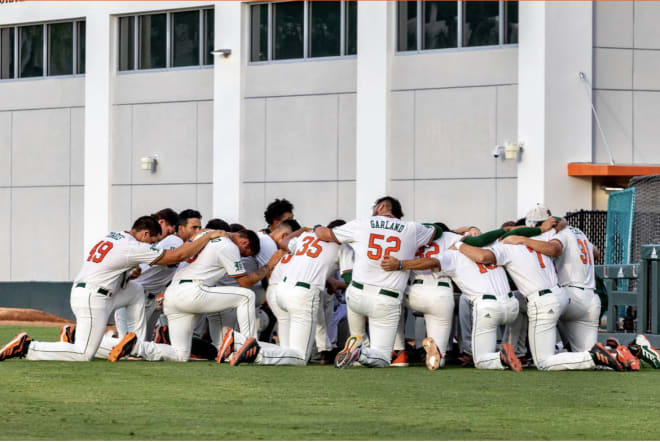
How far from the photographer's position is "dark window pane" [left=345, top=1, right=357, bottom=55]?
92.8 feet

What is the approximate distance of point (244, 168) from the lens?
29500mm

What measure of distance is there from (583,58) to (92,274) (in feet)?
51.1

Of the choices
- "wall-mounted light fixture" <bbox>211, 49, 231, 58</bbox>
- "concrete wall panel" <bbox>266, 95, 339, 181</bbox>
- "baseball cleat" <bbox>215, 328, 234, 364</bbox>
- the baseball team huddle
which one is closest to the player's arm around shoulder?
the baseball team huddle

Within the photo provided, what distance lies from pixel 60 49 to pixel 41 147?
2714 millimetres

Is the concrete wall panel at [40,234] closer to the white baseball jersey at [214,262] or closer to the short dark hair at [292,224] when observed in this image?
the short dark hair at [292,224]

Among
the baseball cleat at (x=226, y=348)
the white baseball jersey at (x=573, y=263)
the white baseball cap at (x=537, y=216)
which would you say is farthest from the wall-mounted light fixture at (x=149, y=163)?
the white baseball jersey at (x=573, y=263)

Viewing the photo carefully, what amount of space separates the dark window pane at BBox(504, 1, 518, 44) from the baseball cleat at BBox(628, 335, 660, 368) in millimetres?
13566

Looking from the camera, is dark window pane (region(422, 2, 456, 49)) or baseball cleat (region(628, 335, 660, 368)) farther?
dark window pane (region(422, 2, 456, 49))

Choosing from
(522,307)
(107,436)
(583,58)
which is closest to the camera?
(107,436)

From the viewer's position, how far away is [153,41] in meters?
31.1

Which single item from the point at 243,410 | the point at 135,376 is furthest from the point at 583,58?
the point at 243,410

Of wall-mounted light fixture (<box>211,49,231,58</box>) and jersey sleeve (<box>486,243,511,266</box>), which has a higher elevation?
wall-mounted light fixture (<box>211,49,231,58</box>)

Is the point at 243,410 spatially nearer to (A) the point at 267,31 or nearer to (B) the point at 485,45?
(B) the point at 485,45

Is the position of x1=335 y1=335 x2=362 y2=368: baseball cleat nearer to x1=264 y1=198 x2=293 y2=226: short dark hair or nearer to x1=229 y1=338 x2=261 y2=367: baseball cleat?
x1=229 y1=338 x2=261 y2=367: baseball cleat
